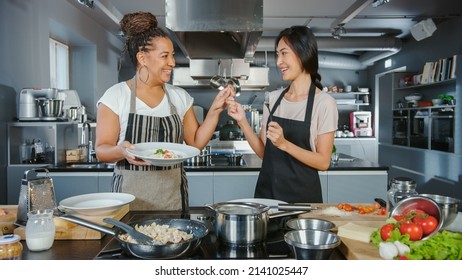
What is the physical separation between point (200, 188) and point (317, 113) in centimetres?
150

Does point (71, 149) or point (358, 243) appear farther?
point (71, 149)

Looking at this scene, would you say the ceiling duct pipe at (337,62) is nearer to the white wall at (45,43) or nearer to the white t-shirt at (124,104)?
the white wall at (45,43)

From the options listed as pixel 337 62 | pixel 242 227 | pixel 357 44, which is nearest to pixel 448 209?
pixel 242 227

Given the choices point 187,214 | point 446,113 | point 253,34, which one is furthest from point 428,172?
point 187,214

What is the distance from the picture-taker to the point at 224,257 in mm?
1012

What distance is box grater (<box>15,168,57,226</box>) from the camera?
1.25 metres

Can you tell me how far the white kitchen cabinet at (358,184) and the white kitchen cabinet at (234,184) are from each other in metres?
0.58

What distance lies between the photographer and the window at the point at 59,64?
471cm

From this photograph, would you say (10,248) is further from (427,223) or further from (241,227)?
(427,223)

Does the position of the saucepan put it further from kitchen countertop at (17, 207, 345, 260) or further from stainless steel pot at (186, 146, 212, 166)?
stainless steel pot at (186, 146, 212, 166)

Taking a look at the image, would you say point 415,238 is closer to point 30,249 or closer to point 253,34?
point 30,249

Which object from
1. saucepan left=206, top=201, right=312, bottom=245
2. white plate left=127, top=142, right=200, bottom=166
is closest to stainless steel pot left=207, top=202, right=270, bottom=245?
saucepan left=206, top=201, right=312, bottom=245
